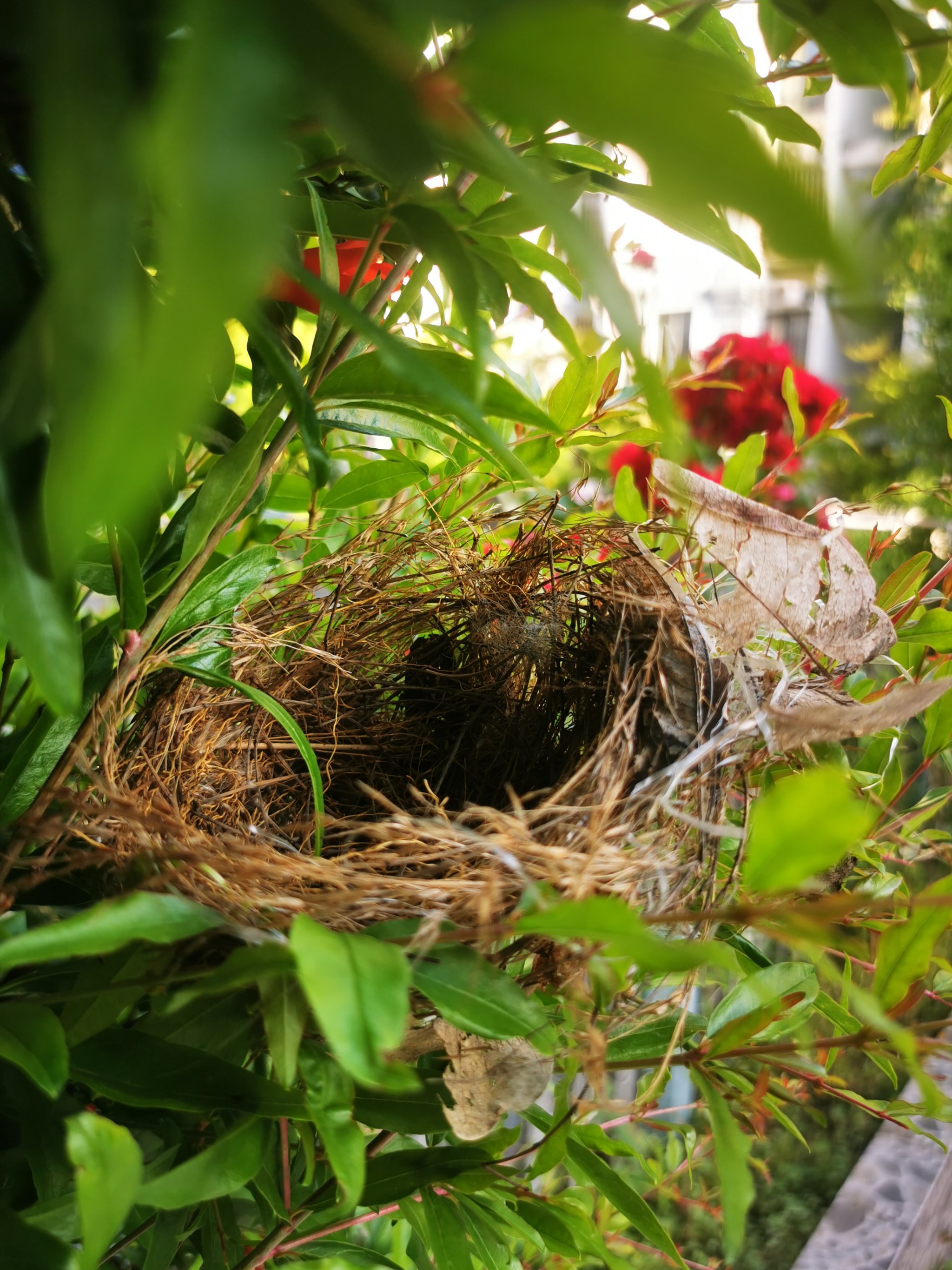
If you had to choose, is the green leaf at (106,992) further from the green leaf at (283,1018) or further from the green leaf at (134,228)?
the green leaf at (134,228)

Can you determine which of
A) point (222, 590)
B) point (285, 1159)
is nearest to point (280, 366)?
point (222, 590)

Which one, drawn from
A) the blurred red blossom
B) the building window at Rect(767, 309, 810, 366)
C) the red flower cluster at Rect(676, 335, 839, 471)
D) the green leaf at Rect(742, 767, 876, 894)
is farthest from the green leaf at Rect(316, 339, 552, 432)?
the building window at Rect(767, 309, 810, 366)

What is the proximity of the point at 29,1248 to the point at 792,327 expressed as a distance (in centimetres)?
305

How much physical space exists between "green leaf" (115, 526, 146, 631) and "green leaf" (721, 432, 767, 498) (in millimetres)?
279

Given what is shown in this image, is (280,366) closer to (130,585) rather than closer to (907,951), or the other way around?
(130,585)

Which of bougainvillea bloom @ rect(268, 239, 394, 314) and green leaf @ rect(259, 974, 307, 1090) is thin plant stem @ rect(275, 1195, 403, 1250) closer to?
green leaf @ rect(259, 974, 307, 1090)

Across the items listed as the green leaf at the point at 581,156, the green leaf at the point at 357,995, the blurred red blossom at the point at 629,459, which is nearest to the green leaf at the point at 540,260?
the green leaf at the point at 581,156

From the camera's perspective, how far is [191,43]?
0.34 ft

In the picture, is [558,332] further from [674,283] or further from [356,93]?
[674,283]

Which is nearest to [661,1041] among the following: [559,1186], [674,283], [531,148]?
[531,148]

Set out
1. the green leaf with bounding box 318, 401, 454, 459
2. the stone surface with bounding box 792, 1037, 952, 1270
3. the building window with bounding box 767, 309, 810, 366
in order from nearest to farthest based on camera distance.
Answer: the green leaf with bounding box 318, 401, 454, 459 → the stone surface with bounding box 792, 1037, 952, 1270 → the building window with bounding box 767, 309, 810, 366

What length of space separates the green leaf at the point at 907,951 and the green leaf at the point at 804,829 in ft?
0.18

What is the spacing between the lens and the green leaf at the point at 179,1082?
255 mm

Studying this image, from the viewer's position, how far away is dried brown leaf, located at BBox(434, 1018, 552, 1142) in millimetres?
234
